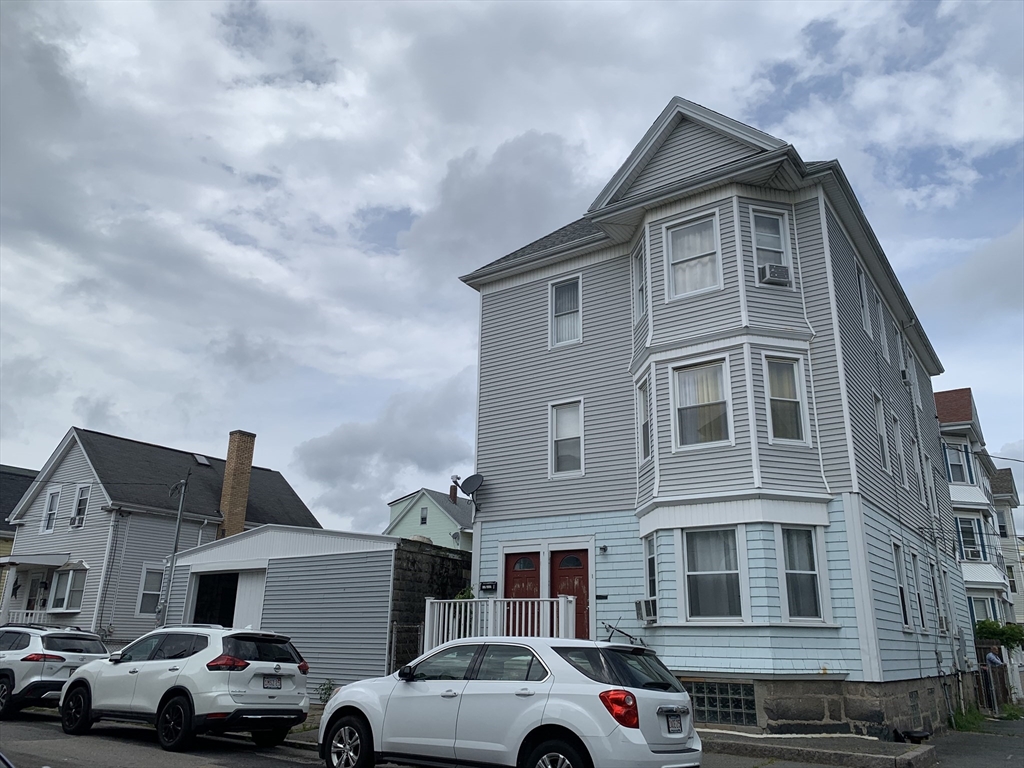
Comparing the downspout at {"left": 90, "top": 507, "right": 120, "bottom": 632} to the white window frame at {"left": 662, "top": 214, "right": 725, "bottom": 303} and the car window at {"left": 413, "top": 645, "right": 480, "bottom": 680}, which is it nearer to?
the white window frame at {"left": 662, "top": 214, "right": 725, "bottom": 303}

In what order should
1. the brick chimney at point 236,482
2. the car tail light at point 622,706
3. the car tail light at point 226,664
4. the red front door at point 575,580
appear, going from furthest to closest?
the brick chimney at point 236,482
the red front door at point 575,580
the car tail light at point 226,664
the car tail light at point 622,706

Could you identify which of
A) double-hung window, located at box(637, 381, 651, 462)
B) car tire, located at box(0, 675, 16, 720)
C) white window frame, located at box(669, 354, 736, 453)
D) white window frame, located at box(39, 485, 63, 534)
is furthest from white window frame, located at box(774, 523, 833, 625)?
white window frame, located at box(39, 485, 63, 534)

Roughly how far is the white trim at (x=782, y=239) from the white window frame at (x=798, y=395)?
1337mm

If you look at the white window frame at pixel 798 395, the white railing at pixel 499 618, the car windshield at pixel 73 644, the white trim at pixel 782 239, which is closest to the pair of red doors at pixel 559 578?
the white railing at pixel 499 618

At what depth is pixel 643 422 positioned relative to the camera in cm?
1614

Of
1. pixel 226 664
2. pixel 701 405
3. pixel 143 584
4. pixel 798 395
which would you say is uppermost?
pixel 798 395

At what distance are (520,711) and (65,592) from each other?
88.1 feet

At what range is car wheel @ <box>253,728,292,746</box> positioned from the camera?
11.8m

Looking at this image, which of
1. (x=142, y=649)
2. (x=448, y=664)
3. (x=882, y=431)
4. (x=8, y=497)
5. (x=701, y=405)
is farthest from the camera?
(x=8, y=497)

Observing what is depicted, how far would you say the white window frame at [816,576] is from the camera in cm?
1301

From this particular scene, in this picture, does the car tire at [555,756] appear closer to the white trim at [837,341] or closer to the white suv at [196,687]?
the white suv at [196,687]

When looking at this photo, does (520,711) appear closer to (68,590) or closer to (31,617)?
(68,590)

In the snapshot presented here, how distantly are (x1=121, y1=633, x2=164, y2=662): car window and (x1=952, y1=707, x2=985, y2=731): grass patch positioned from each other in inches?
620

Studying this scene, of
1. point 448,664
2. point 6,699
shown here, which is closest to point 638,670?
point 448,664
